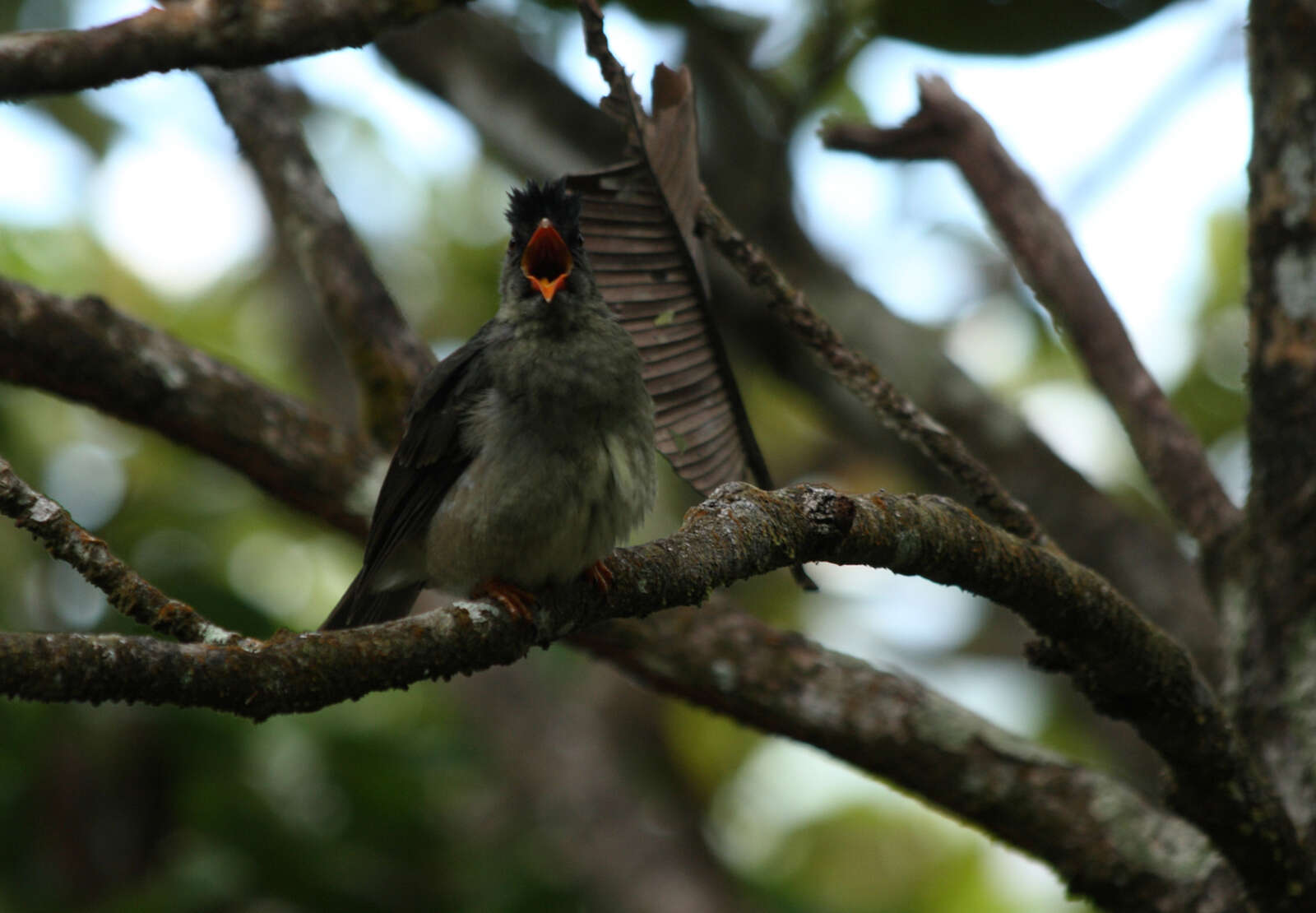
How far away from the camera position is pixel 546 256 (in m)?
3.48

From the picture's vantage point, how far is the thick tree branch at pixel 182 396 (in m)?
3.43

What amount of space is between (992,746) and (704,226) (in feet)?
5.36

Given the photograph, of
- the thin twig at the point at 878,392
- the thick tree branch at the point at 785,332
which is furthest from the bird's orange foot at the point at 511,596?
the thick tree branch at the point at 785,332

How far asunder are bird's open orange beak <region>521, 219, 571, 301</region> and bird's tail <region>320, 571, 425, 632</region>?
957 mm

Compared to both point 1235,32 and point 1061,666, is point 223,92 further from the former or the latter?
point 1235,32

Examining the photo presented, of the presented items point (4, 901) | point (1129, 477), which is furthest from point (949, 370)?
point (4, 901)

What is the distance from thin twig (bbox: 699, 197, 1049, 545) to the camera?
2.81 metres

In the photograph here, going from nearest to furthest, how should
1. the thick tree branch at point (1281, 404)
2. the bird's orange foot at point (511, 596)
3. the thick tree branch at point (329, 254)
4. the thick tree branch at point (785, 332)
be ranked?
1. the bird's orange foot at point (511, 596)
2. the thick tree branch at point (1281, 404)
3. the thick tree branch at point (329, 254)
4. the thick tree branch at point (785, 332)

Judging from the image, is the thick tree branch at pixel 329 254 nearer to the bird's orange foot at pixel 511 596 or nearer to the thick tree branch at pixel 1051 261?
the bird's orange foot at pixel 511 596

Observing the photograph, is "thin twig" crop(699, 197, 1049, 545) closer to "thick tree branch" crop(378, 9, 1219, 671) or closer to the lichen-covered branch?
the lichen-covered branch

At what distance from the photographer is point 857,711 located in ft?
11.3

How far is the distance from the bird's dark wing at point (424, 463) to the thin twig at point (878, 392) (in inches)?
31.5

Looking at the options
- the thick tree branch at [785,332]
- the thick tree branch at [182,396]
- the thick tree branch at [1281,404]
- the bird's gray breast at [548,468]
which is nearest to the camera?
the bird's gray breast at [548,468]

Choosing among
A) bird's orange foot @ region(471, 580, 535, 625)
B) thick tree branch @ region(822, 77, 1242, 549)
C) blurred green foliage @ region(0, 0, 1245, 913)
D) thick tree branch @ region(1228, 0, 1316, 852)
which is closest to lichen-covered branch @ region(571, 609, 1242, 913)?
thick tree branch @ region(1228, 0, 1316, 852)
